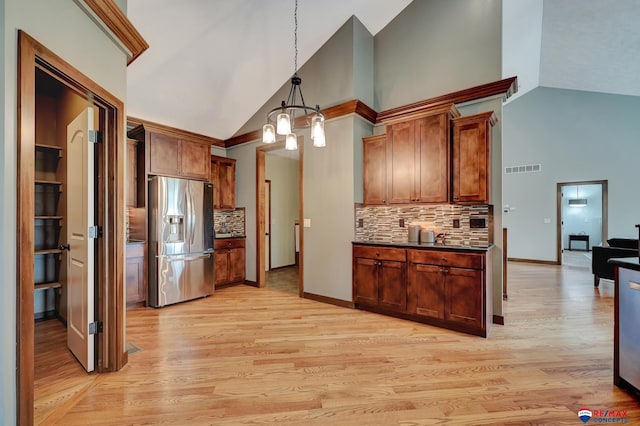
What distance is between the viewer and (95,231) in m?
2.20

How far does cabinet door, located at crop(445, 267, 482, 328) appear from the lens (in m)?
2.90

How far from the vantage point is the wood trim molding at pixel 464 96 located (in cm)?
325

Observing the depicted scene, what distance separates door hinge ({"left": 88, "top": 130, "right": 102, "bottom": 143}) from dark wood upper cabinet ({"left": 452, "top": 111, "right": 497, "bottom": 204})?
351cm

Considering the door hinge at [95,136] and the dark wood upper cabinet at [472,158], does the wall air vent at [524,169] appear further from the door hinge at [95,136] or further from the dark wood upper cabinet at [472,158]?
the door hinge at [95,136]

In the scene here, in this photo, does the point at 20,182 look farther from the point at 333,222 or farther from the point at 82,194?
the point at 333,222

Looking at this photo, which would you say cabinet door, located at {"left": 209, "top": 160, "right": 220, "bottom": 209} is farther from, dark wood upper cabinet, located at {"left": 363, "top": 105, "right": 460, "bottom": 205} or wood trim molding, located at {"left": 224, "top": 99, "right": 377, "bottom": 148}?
dark wood upper cabinet, located at {"left": 363, "top": 105, "right": 460, "bottom": 205}

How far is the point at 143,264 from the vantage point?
3.93 m

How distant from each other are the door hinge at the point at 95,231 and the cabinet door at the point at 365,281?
2.81m

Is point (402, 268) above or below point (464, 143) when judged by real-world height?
below

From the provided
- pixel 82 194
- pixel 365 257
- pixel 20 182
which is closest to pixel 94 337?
pixel 82 194

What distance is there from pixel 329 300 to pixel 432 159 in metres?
2.41

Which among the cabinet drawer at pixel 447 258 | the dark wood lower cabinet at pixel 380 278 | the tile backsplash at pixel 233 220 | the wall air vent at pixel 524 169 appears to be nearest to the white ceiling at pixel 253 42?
the tile backsplash at pixel 233 220

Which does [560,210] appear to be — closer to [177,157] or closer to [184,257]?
[184,257]

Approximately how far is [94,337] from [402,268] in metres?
3.08
